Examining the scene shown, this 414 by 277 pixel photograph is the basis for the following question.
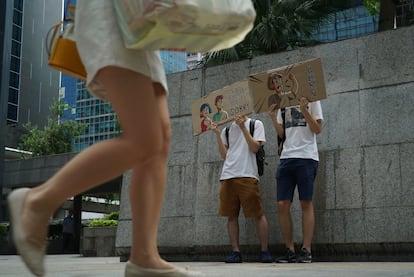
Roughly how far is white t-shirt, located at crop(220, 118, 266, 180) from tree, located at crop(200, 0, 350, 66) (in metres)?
12.8

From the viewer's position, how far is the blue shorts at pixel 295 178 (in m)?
5.46

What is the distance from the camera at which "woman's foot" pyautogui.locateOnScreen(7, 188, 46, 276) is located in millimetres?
2252

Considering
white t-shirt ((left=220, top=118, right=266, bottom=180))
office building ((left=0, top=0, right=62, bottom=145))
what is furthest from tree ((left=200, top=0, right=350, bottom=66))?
office building ((left=0, top=0, right=62, bottom=145))

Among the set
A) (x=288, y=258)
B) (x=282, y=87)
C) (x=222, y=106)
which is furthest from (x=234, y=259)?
(x=282, y=87)

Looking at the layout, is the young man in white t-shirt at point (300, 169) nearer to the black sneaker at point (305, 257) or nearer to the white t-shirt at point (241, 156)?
the black sneaker at point (305, 257)

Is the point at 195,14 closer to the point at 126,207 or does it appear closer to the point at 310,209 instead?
the point at 310,209

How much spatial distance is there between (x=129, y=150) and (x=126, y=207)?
16.9 feet

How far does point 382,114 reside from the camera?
18.9 feet

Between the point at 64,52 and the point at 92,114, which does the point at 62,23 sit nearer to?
the point at 64,52

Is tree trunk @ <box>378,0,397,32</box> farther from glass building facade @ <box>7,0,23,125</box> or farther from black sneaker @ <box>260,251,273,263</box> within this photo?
glass building facade @ <box>7,0,23,125</box>

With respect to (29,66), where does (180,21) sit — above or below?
below

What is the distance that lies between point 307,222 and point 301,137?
0.86m

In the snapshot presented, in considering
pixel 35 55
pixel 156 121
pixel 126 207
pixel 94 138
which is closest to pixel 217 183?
pixel 126 207

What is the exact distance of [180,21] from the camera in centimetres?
212
